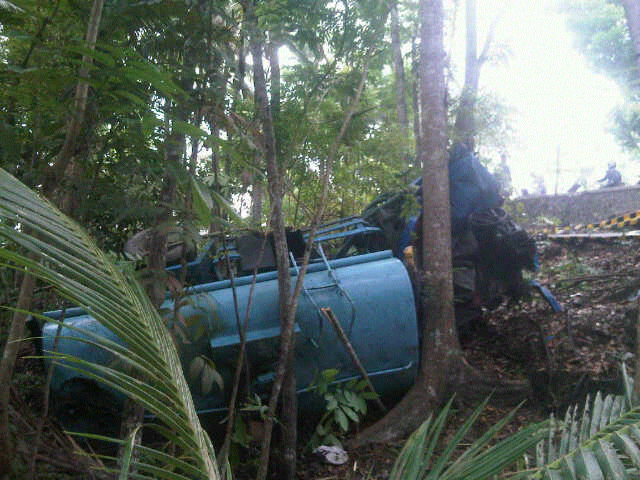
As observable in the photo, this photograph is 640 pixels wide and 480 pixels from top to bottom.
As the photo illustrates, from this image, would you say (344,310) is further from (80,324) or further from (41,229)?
(41,229)

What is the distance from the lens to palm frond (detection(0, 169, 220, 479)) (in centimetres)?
97

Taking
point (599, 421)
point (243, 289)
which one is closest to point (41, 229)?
point (599, 421)

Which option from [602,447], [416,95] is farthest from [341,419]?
[416,95]

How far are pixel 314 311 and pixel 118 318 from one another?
A: 3.18 meters

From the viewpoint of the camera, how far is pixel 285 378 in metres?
3.62

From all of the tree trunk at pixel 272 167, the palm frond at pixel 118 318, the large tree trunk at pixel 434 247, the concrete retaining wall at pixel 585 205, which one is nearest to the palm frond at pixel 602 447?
the palm frond at pixel 118 318

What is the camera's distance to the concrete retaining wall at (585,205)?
12438mm

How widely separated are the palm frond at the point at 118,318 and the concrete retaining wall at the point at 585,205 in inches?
462

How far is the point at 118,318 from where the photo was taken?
3.48ft

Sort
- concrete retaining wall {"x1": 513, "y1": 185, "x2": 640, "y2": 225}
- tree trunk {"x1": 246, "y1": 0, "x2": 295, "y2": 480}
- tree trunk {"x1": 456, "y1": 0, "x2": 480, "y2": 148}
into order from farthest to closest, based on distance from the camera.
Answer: concrete retaining wall {"x1": 513, "y1": 185, "x2": 640, "y2": 225} → tree trunk {"x1": 456, "y1": 0, "x2": 480, "y2": 148} → tree trunk {"x1": 246, "y1": 0, "x2": 295, "y2": 480}

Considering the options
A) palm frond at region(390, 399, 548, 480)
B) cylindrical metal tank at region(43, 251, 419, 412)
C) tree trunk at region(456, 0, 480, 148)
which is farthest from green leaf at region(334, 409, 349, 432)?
tree trunk at region(456, 0, 480, 148)

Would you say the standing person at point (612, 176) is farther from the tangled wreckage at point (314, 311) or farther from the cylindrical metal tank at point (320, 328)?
the cylindrical metal tank at point (320, 328)

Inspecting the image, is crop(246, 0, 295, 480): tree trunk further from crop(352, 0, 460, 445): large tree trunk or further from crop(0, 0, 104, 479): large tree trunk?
crop(0, 0, 104, 479): large tree trunk

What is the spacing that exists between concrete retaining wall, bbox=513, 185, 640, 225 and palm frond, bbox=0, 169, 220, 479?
11.7m
